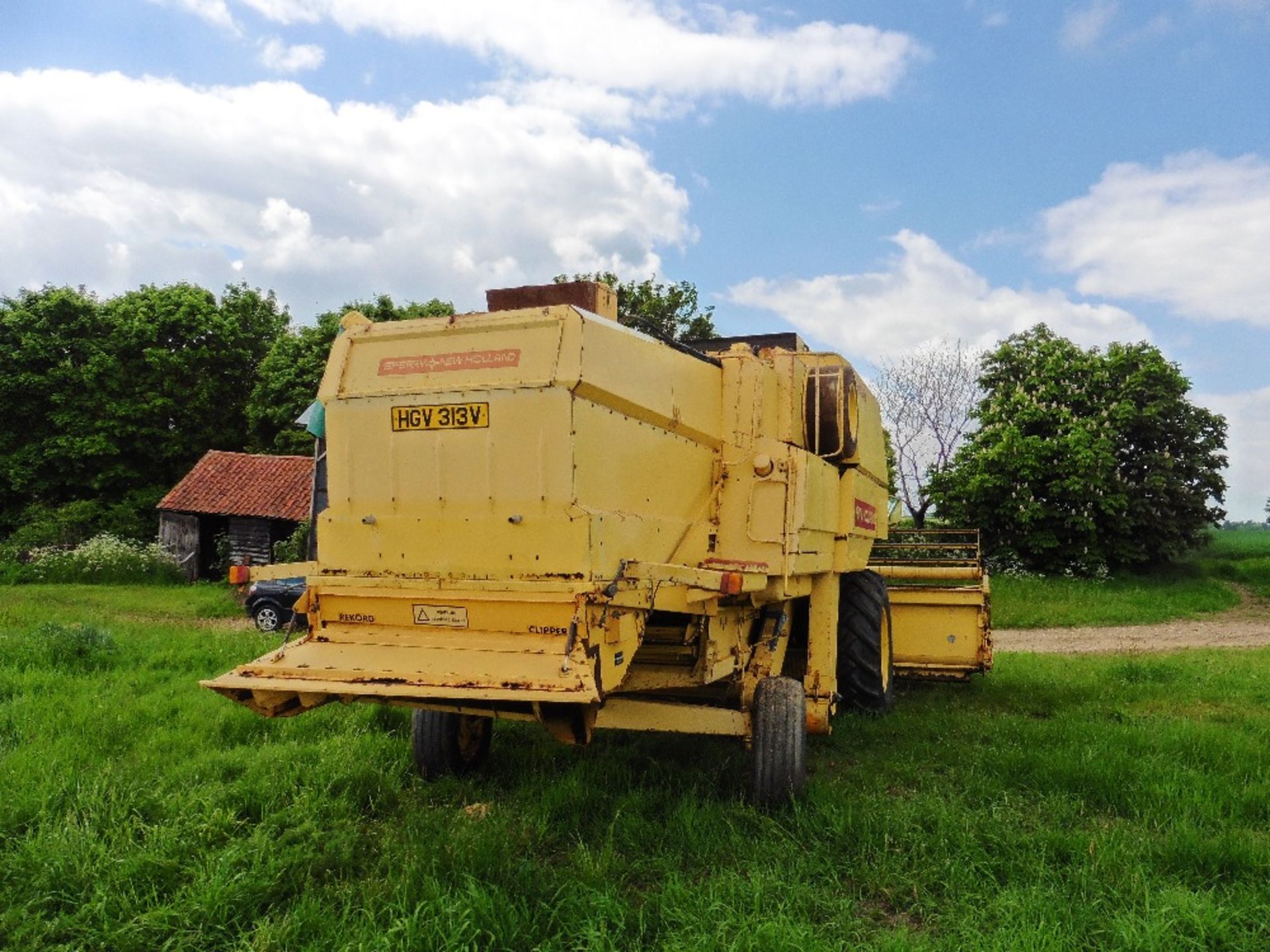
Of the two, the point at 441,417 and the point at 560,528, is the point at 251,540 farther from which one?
the point at 560,528

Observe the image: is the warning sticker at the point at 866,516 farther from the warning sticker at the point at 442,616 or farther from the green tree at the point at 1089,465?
the green tree at the point at 1089,465

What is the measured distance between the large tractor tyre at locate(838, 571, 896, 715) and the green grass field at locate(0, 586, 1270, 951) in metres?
0.23

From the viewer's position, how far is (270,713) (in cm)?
453

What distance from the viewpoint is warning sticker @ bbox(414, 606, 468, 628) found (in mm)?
4469

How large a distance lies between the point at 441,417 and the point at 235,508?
23.6 metres

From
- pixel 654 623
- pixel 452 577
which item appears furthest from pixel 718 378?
pixel 452 577

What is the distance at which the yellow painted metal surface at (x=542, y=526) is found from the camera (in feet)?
13.9

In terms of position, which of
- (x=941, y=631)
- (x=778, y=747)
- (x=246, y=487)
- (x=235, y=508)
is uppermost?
(x=246, y=487)

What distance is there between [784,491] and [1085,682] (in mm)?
5809

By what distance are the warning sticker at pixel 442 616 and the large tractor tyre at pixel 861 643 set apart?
12.2 feet

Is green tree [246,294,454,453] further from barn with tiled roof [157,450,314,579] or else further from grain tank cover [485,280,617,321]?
A: grain tank cover [485,280,617,321]

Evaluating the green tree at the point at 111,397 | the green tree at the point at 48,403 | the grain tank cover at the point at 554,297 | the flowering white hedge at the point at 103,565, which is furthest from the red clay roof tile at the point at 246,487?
the grain tank cover at the point at 554,297

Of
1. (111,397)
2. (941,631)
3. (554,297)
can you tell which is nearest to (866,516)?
(941,631)

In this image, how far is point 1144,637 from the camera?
15.9m
